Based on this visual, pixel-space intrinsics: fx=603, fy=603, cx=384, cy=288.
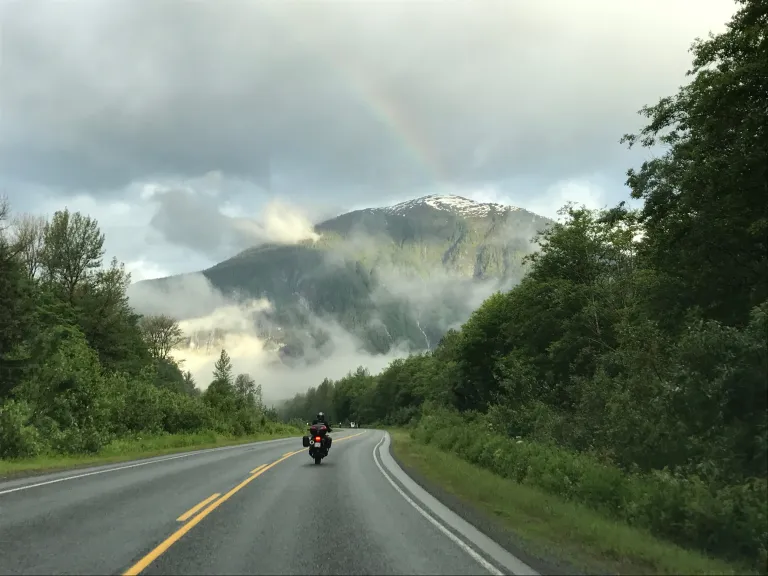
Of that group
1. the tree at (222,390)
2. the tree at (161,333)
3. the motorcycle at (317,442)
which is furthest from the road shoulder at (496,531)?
the tree at (161,333)

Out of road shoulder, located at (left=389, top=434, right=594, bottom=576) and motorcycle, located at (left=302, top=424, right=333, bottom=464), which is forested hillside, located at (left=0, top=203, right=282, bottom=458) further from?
road shoulder, located at (left=389, top=434, right=594, bottom=576)

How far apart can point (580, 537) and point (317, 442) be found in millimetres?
15374

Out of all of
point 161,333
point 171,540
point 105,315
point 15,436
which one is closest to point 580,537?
point 171,540

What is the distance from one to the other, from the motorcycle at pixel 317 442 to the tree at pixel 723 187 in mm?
13064

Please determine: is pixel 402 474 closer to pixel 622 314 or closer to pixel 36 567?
A: pixel 36 567

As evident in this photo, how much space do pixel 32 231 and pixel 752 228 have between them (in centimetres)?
5723

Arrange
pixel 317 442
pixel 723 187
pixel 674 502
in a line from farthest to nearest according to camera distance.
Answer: pixel 317 442
pixel 723 187
pixel 674 502

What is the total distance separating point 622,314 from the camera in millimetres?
33219

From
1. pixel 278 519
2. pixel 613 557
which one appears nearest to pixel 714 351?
pixel 613 557

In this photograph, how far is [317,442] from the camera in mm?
22719

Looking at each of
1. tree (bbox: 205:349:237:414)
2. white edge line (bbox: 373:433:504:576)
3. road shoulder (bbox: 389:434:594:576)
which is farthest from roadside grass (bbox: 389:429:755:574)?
tree (bbox: 205:349:237:414)

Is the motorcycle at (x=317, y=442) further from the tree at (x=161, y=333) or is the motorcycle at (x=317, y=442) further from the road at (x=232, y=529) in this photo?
the tree at (x=161, y=333)

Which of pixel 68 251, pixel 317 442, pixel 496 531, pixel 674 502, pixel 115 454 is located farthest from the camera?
pixel 68 251

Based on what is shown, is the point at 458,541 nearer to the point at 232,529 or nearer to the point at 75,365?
the point at 232,529
